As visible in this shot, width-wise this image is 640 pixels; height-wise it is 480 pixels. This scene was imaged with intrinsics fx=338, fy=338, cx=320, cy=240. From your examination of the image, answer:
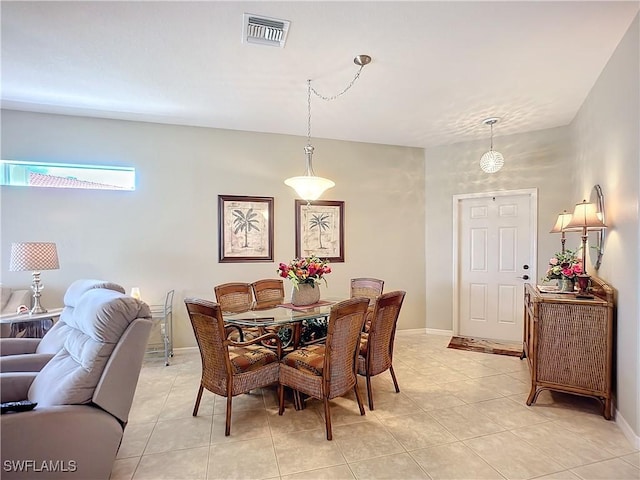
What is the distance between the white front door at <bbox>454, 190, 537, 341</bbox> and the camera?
4602 mm

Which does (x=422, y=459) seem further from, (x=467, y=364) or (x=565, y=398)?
(x=467, y=364)

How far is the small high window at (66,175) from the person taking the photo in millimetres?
3793

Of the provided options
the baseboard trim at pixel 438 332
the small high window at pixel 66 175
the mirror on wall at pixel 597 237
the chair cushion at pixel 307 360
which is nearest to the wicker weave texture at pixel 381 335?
the chair cushion at pixel 307 360

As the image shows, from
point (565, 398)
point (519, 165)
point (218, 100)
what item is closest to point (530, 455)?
point (565, 398)

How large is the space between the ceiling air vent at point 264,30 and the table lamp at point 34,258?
2.73 meters

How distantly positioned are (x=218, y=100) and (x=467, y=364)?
4010 mm

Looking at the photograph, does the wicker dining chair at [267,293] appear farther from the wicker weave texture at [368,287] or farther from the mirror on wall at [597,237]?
the mirror on wall at [597,237]

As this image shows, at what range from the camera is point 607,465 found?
82.7 inches

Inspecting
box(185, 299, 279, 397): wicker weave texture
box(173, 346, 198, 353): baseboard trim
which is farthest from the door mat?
box(173, 346, 198, 353): baseboard trim

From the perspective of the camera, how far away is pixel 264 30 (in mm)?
2348

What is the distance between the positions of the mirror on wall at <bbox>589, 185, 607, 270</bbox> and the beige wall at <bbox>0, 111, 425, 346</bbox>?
224cm

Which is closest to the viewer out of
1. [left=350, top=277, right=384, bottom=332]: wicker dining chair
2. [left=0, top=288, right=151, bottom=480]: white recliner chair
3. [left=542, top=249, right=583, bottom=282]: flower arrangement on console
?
[left=0, top=288, right=151, bottom=480]: white recliner chair

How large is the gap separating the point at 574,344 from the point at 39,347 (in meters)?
4.17

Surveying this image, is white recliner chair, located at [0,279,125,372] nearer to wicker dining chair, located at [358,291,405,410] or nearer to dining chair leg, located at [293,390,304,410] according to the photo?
dining chair leg, located at [293,390,304,410]
